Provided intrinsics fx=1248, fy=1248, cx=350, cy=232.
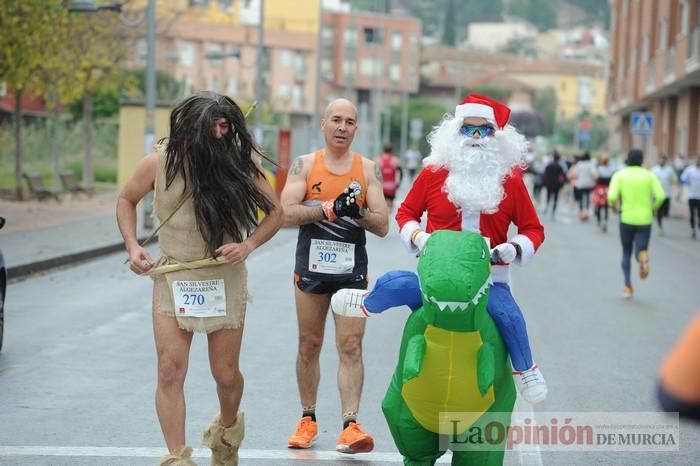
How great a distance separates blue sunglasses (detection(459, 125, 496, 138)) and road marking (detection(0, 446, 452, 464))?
1974mm

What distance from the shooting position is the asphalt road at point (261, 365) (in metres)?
6.90

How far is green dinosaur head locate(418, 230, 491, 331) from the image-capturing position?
484 cm

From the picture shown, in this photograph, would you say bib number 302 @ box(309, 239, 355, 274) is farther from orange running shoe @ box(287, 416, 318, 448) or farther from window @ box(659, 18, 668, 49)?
window @ box(659, 18, 668, 49)

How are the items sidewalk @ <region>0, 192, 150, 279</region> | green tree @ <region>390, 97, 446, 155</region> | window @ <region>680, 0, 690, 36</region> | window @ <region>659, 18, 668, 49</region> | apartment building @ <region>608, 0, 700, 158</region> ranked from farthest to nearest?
green tree @ <region>390, 97, 446, 155</region>, window @ <region>659, 18, 668, 49</region>, window @ <region>680, 0, 690, 36</region>, apartment building @ <region>608, 0, 700, 158</region>, sidewalk @ <region>0, 192, 150, 279</region>

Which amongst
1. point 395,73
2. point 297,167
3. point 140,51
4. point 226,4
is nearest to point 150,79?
point 297,167

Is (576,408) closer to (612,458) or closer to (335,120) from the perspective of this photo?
(612,458)

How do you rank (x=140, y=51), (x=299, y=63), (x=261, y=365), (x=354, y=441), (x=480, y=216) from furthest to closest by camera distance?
(x=299, y=63) < (x=140, y=51) < (x=261, y=365) < (x=354, y=441) < (x=480, y=216)

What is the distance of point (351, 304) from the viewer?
5441 millimetres

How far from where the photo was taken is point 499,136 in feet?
18.1

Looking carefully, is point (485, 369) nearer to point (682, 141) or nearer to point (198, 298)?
point (198, 298)

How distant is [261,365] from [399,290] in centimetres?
458

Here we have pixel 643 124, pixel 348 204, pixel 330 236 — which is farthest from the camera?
pixel 643 124

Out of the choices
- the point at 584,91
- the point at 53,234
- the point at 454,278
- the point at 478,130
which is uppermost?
the point at 584,91

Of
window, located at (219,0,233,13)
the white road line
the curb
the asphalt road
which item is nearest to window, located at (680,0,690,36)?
the curb
